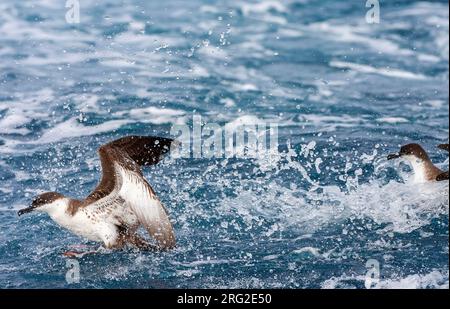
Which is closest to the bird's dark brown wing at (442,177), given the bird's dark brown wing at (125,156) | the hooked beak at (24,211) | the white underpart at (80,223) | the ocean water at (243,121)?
the ocean water at (243,121)

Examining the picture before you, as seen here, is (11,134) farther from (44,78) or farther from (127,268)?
(127,268)

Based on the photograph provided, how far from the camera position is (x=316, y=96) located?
45.6 feet

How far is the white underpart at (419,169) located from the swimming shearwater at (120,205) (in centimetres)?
318

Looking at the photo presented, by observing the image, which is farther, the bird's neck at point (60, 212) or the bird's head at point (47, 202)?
the bird's neck at point (60, 212)

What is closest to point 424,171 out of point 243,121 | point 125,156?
point 125,156

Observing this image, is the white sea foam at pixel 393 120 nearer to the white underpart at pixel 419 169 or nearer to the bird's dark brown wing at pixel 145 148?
the white underpart at pixel 419 169

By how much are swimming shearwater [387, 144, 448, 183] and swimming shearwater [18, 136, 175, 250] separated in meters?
3.18

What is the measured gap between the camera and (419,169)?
32.7 ft

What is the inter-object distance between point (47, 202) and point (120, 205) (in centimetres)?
77

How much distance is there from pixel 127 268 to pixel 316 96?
6412mm

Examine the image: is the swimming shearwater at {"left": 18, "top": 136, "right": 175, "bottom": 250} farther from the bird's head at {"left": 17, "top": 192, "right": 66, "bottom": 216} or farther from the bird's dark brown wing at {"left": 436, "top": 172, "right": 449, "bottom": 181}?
the bird's dark brown wing at {"left": 436, "top": 172, "right": 449, "bottom": 181}

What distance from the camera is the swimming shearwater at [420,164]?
989 centimetres

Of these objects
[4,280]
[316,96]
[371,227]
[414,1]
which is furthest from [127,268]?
[414,1]

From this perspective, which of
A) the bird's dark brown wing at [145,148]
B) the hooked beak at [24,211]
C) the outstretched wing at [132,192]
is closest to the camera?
the outstretched wing at [132,192]
